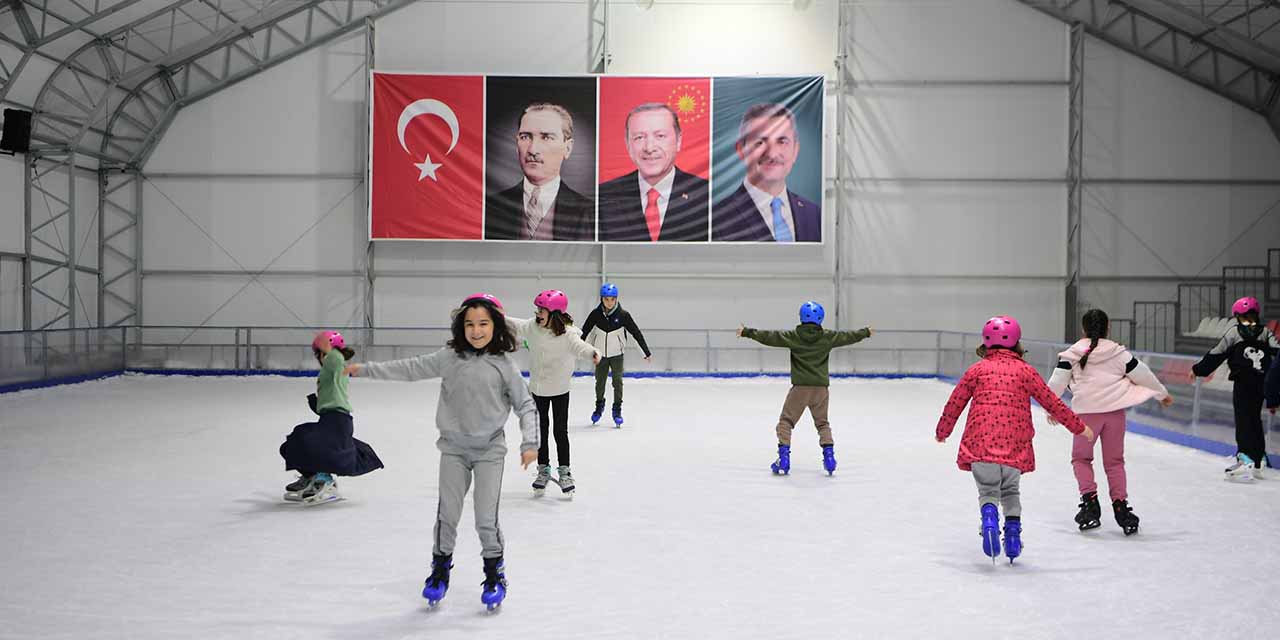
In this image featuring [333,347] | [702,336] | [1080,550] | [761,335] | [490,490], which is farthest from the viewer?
[702,336]

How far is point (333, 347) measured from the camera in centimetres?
700

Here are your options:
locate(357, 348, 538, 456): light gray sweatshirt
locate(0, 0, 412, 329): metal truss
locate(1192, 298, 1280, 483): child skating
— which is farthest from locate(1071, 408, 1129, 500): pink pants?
locate(0, 0, 412, 329): metal truss

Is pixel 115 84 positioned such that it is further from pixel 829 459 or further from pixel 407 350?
pixel 829 459

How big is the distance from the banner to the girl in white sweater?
12773 millimetres

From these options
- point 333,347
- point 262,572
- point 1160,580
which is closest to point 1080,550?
point 1160,580

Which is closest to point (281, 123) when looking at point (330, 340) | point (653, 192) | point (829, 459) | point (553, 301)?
point (653, 192)

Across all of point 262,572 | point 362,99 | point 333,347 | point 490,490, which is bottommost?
point 262,572

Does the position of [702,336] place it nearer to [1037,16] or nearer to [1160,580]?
[1037,16]

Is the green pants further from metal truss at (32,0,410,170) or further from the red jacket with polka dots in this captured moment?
metal truss at (32,0,410,170)

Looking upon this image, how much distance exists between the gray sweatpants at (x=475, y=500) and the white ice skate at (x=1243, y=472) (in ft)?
21.8

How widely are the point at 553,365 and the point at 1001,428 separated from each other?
11.1 ft

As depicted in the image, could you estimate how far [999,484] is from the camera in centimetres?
539

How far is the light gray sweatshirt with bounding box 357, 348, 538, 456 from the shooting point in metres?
4.54

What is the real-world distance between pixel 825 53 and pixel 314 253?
1156 centimetres
